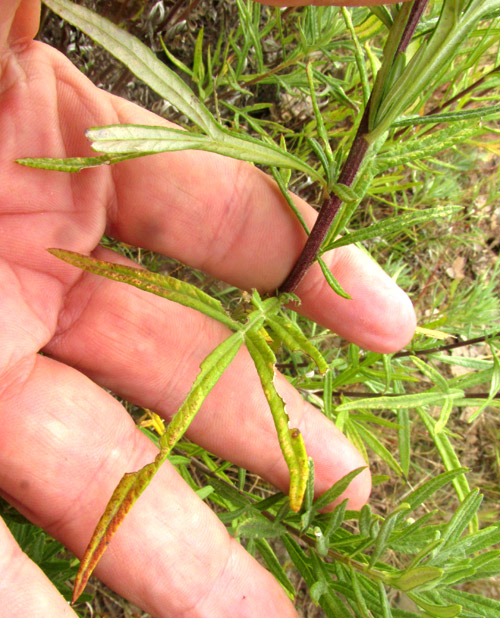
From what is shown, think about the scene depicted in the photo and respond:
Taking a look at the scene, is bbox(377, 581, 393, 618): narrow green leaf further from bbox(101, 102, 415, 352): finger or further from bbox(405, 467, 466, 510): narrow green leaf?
bbox(101, 102, 415, 352): finger

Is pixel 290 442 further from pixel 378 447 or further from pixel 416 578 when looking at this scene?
pixel 378 447

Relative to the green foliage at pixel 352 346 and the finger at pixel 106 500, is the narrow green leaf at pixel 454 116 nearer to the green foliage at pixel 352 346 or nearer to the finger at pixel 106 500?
the green foliage at pixel 352 346

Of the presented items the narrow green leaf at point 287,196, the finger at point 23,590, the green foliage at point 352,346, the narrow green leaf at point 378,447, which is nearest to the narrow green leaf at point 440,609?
the green foliage at point 352,346

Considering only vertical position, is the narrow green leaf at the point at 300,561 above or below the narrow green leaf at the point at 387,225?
below

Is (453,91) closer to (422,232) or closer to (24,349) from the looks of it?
(422,232)

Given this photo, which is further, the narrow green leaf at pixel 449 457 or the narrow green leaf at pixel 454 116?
the narrow green leaf at pixel 449 457

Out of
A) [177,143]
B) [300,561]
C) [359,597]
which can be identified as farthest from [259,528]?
[177,143]
